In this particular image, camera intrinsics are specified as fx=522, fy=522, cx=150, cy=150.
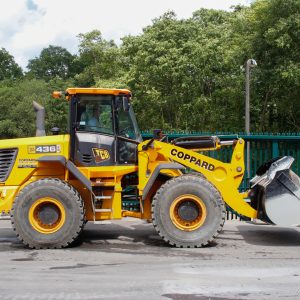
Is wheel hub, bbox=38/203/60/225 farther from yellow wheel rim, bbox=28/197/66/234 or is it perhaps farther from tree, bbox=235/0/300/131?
tree, bbox=235/0/300/131

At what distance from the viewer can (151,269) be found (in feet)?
22.5

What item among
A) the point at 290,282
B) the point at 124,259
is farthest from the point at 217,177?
the point at 290,282

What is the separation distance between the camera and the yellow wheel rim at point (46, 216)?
322 inches

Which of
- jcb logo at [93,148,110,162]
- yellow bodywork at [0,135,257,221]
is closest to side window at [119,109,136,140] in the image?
yellow bodywork at [0,135,257,221]

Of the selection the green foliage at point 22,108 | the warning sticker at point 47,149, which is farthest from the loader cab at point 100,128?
the green foliage at point 22,108

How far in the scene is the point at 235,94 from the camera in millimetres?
28328

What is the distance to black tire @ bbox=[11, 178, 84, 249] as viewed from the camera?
8.13 meters

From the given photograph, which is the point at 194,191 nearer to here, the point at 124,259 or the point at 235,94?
the point at 124,259

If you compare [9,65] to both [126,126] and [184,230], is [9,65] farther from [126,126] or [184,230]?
[184,230]

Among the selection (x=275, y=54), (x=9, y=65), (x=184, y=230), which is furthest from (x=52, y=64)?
(x=184, y=230)

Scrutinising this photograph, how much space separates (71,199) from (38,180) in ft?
2.14

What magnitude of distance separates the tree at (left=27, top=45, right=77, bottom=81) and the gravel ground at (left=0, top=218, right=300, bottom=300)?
3388 inches

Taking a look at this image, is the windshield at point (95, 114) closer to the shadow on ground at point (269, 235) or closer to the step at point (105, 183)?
the step at point (105, 183)

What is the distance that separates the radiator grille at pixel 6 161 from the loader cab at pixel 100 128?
3.30ft
